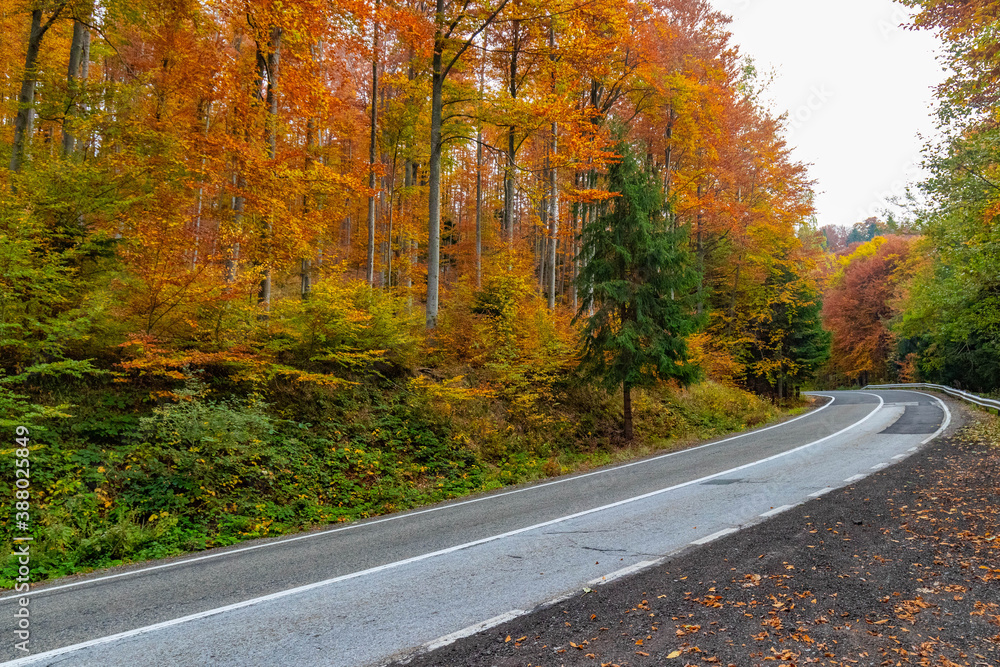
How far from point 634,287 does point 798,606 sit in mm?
10657

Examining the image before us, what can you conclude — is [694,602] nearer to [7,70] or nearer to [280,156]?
[280,156]

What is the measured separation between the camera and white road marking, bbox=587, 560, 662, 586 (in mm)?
4871

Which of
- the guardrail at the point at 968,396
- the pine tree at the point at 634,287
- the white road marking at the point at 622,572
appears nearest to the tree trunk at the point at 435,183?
the pine tree at the point at 634,287

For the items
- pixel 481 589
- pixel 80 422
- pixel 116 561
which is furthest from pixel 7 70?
pixel 481 589

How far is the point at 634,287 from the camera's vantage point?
46.3 ft

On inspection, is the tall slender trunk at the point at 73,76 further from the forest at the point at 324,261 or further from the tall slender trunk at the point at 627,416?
the tall slender trunk at the point at 627,416

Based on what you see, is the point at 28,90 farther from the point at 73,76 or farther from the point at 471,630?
the point at 471,630

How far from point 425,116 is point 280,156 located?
8515 mm

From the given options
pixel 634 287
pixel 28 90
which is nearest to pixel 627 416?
pixel 634 287

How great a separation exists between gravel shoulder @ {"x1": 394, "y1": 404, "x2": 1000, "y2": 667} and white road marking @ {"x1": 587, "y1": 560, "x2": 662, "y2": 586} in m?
0.14

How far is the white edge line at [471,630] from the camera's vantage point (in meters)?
3.78

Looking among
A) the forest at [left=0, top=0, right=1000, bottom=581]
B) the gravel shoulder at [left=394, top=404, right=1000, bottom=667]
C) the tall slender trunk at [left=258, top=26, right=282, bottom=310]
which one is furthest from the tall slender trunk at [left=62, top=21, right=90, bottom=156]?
the gravel shoulder at [left=394, top=404, right=1000, bottom=667]

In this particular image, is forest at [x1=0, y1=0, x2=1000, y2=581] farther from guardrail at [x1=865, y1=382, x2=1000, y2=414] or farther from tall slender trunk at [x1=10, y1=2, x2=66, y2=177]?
guardrail at [x1=865, y1=382, x2=1000, y2=414]

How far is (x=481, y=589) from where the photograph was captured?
15.8 feet
